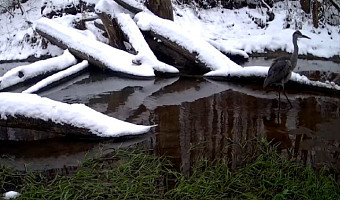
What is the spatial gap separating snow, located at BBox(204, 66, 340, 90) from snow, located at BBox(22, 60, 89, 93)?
2357 millimetres

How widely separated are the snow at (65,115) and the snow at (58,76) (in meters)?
1.95

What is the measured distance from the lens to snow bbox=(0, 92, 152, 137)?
4855mm

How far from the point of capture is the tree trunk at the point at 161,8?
29.8ft

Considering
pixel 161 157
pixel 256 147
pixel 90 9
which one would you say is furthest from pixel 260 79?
pixel 90 9

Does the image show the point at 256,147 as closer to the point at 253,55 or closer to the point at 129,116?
the point at 129,116

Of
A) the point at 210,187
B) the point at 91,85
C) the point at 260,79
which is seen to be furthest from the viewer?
the point at 91,85

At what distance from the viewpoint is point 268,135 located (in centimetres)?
498

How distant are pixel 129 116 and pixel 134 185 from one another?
2322 mm

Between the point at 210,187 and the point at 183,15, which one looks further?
the point at 183,15

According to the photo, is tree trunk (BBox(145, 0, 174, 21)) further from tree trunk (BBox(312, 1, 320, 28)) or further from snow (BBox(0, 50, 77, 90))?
tree trunk (BBox(312, 1, 320, 28))

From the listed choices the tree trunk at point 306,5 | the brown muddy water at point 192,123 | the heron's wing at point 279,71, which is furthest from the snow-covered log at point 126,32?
the tree trunk at point 306,5

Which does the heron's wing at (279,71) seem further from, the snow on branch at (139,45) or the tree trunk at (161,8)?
the tree trunk at (161,8)

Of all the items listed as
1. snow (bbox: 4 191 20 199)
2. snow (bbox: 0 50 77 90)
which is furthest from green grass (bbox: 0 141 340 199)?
snow (bbox: 0 50 77 90)

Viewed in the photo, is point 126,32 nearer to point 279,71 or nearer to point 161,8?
point 161,8
